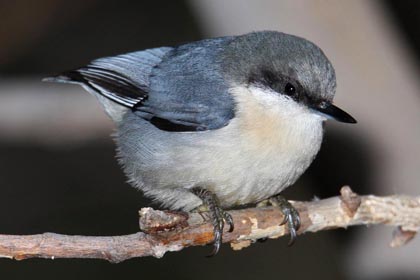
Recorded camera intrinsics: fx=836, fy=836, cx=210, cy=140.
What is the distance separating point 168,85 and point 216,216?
29.1 inches

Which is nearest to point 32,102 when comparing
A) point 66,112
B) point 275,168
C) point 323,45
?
point 66,112

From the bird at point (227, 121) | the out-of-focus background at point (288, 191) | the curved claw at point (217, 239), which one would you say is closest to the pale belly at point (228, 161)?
the bird at point (227, 121)

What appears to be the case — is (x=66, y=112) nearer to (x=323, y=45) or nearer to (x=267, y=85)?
(x=323, y=45)

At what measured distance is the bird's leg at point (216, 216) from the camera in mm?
3766

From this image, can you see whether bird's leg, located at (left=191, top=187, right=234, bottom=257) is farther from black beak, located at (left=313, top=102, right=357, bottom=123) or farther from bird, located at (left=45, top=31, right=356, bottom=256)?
black beak, located at (left=313, top=102, right=357, bottom=123)

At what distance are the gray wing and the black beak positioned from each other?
0.42 metres

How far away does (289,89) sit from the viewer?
12.6ft

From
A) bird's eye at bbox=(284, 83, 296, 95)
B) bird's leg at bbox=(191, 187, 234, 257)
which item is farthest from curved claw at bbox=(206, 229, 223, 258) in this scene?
bird's eye at bbox=(284, 83, 296, 95)

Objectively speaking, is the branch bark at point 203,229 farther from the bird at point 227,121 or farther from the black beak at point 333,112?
the black beak at point 333,112

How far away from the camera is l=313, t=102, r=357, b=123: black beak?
3.74 meters

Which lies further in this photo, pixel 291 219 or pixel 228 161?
pixel 291 219

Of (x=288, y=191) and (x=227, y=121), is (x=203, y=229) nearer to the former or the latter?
(x=227, y=121)

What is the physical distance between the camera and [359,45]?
5.50m

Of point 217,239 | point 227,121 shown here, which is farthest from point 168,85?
point 217,239
